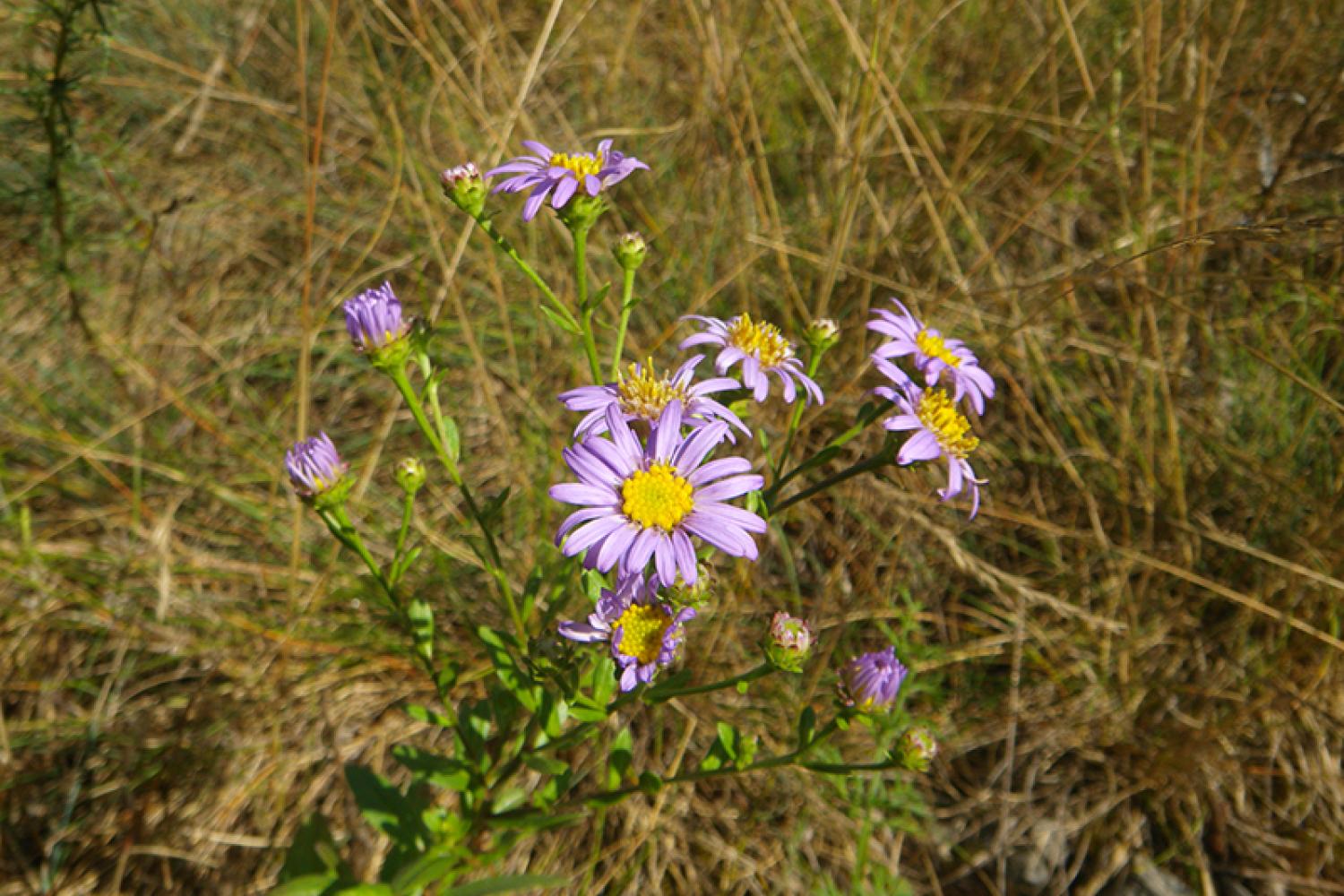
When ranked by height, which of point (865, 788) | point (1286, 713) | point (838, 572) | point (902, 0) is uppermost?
point (902, 0)

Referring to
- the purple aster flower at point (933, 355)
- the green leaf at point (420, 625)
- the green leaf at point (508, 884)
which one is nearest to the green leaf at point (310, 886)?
the green leaf at point (508, 884)

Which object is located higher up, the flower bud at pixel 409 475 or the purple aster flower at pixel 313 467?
the purple aster flower at pixel 313 467

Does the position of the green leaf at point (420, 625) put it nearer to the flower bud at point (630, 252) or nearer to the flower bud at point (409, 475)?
the flower bud at point (409, 475)

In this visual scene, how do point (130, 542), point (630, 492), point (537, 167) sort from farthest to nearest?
point (130, 542) < point (537, 167) < point (630, 492)

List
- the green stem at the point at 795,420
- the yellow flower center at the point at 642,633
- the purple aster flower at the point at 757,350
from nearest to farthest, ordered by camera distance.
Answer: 1. the yellow flower center at the point at 642,633
2. the green stem at the point at 795,420
3. the purple aster flower at the point at 757,350

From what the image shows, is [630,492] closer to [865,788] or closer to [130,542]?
[865,788]

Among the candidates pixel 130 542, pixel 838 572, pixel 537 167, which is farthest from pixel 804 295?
pixel 130 542

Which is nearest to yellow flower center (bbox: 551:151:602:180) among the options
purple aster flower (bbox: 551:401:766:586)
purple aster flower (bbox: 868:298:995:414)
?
purple aster flower (bbox: 551:401:766:586)
